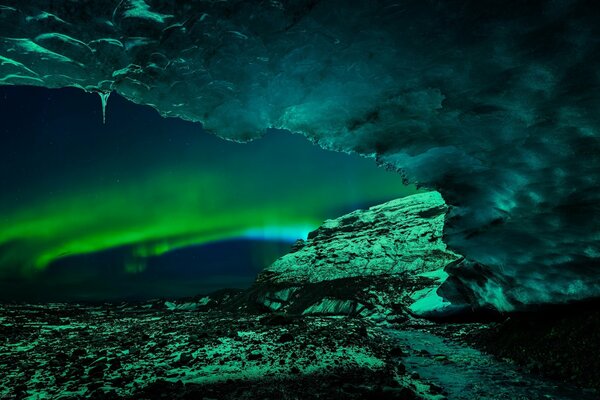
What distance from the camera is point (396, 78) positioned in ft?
19.7

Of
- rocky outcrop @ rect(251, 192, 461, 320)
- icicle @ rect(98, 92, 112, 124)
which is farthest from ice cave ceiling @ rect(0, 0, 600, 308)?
rocky outcrop @ rect(251, 192, 461, 320)

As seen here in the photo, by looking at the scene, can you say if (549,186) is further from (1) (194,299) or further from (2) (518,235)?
(1) (194,299)

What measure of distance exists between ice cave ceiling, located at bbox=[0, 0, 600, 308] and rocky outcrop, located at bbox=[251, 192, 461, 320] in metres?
27.8

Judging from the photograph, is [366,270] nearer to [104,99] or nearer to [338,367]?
[338,367]

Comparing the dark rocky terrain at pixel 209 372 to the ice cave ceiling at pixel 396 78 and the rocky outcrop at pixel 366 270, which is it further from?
the rocky outcrop at pixel 366 270

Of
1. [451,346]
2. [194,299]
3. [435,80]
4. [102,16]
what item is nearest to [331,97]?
[435,80]

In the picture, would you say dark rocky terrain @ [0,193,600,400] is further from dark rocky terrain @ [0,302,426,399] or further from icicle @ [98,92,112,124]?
icicle @ [98,92,112,124]

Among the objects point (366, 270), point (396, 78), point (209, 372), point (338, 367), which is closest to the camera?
point (396, 78)

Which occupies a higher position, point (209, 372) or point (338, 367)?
point (209, 372)

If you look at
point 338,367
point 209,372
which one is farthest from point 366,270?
point 209,372

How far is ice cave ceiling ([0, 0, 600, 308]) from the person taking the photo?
4797mm

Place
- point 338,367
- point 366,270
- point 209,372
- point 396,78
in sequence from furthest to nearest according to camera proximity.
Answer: point 366,270 → point 338,367 → point 209,372 → point 396,78

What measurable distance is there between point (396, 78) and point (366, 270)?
60.4m

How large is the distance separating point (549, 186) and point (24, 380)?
46.1ft
